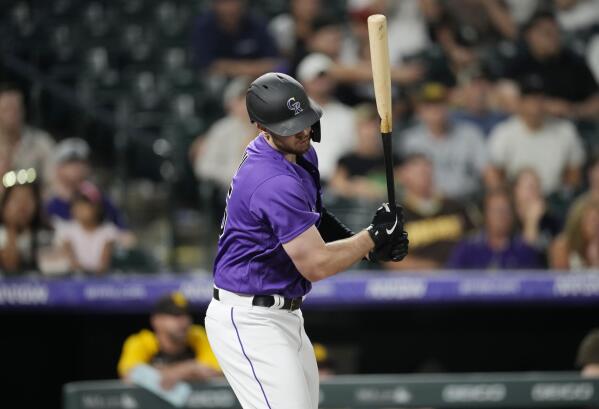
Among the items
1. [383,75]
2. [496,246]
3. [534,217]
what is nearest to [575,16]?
[534,217]

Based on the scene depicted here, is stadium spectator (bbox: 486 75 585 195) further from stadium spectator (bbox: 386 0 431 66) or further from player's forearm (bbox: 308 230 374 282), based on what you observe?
player's forearm (bbox: 308 230 374 282)

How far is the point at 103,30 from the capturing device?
9031 millimetres

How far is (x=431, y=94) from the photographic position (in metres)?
7.71

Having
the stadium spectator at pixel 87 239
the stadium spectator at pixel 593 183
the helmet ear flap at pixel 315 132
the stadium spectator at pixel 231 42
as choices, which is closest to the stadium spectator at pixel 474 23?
the stadium spectator at pixel 231 42

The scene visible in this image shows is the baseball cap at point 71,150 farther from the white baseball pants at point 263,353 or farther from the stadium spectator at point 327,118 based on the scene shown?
the white baseball pants at point 263,353

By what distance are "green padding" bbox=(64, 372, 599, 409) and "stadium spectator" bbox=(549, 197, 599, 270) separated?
1272mm

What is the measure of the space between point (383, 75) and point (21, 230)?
3.76 m

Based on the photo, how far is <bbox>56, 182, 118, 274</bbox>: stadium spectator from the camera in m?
7.06

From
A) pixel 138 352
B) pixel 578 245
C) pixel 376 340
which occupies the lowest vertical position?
pixel 376 340

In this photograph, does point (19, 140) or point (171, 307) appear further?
point (19, 140)

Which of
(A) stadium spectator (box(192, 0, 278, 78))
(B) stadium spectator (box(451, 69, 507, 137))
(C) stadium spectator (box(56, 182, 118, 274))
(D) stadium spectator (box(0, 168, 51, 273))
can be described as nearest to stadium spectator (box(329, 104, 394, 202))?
(B) stadium spectator (box(451, 69, 507, 137))

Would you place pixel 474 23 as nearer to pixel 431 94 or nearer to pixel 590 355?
pixel 431 94

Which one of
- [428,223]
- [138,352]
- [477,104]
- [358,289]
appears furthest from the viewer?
[477,104]

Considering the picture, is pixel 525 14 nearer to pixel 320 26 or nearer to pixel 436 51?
pixel 436 51
